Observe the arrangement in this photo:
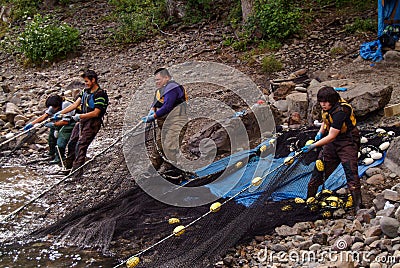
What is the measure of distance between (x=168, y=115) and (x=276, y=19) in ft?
22.0

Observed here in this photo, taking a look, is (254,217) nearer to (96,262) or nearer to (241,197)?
(241,197)

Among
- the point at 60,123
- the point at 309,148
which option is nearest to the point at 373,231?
the point at 309,148

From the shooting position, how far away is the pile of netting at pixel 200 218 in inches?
200

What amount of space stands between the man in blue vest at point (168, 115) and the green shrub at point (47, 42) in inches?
334

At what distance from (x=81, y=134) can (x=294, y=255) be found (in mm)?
3607

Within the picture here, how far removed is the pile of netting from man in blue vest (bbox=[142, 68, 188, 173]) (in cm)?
52

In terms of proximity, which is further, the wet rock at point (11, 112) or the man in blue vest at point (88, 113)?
the wet rock at point (11, 112)

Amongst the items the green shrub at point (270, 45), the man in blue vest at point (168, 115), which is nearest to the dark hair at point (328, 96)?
the man in blue vest at point (168, 115)

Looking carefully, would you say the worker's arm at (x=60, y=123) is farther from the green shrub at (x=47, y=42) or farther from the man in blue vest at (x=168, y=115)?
the green shrub at (x=47, y=42)

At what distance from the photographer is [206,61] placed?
12.9m

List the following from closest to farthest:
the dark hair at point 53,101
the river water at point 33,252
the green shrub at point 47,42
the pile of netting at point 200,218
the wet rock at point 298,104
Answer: the pile of netting at point 200,218 → the river water at point 33,252 → the dark hair at point 53,101 → the wet rock at point 298,104 → the green shrub at point 47,42

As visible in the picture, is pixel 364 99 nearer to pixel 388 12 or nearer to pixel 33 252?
pixel 388 12

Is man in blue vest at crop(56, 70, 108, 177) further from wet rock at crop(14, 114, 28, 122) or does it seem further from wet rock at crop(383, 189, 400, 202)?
wet rock at crop(383, 189, 400, 202)

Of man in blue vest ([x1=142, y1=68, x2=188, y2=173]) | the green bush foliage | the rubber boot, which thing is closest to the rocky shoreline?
the rubber boot
